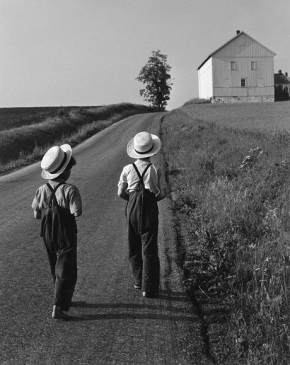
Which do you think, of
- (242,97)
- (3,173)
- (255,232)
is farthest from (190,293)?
(242,97)

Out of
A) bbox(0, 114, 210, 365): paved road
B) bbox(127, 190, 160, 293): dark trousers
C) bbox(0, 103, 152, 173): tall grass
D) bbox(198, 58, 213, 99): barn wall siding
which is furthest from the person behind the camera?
bbox(198, 58, 213, 99): barn wall siding

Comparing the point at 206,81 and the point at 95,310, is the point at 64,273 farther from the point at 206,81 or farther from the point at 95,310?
the point at 206,81

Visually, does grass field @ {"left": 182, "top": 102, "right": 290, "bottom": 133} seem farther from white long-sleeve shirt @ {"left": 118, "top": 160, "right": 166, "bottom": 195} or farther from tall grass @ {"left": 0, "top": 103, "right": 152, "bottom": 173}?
white long-sleeve shirt @ {"left": 118, "top": 160, "right": 166, "bottom": 195}

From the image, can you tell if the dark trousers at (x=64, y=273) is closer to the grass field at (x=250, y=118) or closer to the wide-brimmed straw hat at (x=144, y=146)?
the wide-brimmed straw hat at (x=144, y=146)

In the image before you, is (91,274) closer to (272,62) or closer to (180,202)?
(180,202)

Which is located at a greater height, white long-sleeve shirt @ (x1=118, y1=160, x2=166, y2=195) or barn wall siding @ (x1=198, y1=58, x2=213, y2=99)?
barn wall siding @ (x1=198, y1=58, x2=213, y2=99)

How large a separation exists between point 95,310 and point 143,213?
115cm

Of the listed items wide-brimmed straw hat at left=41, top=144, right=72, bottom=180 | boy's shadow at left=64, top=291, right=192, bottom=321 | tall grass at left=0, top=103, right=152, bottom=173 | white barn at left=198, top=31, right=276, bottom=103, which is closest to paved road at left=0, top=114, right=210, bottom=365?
boy's shadow at left=64, top=291, right=192, bottom=321

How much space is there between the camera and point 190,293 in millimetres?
5191

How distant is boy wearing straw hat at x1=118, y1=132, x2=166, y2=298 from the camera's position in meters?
5.18

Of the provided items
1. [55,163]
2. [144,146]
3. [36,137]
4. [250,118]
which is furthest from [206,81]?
[55,163]

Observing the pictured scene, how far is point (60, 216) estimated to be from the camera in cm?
474

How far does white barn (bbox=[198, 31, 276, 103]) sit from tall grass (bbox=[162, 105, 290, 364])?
59224 millimetres

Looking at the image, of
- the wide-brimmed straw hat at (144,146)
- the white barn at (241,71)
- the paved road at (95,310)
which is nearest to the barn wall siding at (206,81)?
the white barn at (241,71)
